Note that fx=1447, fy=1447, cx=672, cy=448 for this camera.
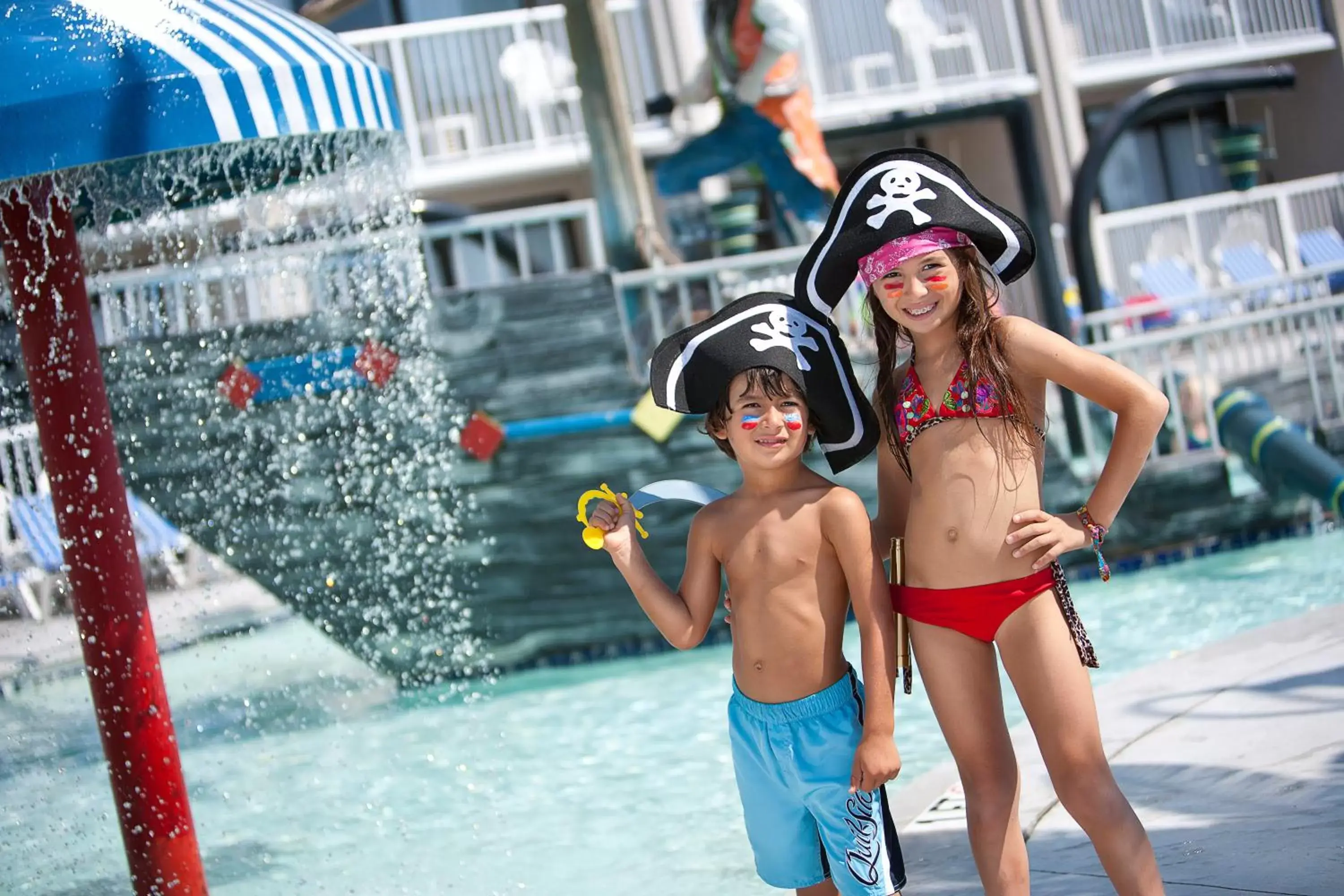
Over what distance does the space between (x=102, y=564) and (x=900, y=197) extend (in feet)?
→ 7.80

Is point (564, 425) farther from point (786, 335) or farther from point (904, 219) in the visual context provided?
point (904, 219)

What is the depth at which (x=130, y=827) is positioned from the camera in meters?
3.86

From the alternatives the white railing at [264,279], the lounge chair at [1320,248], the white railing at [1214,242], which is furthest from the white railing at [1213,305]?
the white railing at [264,279]

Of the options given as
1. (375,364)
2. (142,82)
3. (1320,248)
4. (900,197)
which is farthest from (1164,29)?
(900,197)

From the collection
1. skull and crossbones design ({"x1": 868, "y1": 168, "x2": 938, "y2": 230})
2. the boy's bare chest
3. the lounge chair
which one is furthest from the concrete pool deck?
the lounge chair

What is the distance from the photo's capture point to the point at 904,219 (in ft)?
8.80

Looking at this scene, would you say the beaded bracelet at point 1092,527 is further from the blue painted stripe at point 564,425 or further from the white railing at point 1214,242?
the white railing at point 1214,242

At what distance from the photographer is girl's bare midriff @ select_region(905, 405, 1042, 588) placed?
265 cm

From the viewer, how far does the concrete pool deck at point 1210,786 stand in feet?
9.92

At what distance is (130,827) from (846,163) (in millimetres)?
14217

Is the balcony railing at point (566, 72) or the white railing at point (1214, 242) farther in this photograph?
the white railing at point (1214, 242)

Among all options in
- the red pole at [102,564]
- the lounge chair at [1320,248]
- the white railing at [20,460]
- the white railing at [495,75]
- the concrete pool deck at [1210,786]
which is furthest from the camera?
the lounge chair at [1320,248]

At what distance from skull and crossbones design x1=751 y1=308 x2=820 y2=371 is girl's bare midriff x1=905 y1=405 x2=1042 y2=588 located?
280 millimetres

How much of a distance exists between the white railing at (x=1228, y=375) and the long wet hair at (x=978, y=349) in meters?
5.20
